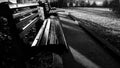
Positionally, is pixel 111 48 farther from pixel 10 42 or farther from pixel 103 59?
pixel 10 42

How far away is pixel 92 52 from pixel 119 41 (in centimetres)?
128

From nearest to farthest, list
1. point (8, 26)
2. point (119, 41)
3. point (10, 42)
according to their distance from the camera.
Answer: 1. point (8, 26)
2. point (10, 42)
3. point (119, 41)

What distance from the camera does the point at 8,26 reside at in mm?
1629

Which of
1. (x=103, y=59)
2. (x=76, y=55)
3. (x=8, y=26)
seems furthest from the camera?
(x=76, y=55)

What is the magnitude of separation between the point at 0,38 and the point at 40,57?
3.46ft

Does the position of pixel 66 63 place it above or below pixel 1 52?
below

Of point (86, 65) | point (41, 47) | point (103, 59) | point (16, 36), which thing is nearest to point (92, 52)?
point (103, 59)

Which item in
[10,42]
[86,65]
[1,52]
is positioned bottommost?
[86,65]

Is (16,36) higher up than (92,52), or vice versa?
(16,36)

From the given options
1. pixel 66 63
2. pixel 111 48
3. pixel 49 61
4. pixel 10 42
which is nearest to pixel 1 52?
pixel 10 42

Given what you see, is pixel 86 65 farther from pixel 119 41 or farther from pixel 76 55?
pixel 119 41

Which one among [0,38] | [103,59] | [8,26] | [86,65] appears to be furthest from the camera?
[103,59]

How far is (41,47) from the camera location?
6.03ft

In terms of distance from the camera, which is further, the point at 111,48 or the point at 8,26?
the point at 111,48
